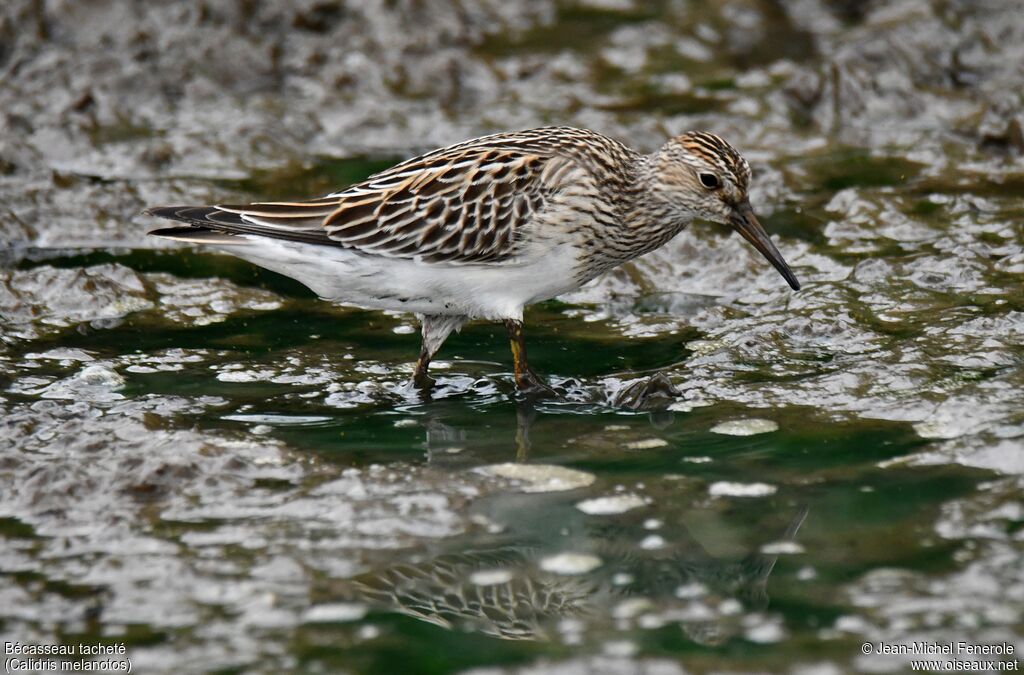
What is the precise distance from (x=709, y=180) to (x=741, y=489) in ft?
7.79

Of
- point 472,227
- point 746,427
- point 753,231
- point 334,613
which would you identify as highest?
point 472,227

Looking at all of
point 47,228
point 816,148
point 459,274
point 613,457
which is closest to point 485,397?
point 459,274

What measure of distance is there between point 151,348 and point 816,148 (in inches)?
235

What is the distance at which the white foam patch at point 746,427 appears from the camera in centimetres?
689

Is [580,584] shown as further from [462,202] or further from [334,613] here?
[462,202]

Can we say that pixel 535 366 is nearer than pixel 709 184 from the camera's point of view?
No

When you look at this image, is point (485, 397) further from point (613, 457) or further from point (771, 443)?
point (771, 443)

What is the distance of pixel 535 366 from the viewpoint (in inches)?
319

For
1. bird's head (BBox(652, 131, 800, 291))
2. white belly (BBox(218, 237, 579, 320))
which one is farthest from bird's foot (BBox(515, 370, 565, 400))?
bird's head (BBox(652, 131, 800, 291))

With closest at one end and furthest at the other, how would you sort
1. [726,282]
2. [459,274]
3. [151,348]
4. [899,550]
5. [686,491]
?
1. [899,550]
2. [686,491]
3. [459,274]
4. [151,348]
5. [726,282]

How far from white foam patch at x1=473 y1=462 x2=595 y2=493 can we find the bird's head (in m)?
2.18

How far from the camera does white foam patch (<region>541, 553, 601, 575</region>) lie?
18.3ft

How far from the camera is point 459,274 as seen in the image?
302 inches

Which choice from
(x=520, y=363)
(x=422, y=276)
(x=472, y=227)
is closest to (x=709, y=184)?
(x=472, y=227)
